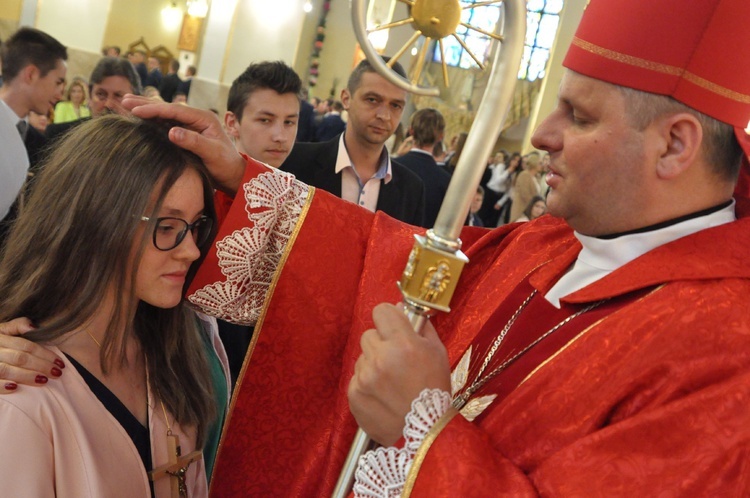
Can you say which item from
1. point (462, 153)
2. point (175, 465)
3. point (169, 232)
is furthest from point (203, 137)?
point (462, 153)

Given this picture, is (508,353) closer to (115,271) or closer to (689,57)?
(689,57)

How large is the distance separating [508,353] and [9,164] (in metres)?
2.38

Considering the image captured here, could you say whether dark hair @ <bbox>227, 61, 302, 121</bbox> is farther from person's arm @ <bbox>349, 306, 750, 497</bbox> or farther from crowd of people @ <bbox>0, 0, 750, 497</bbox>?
person's arm @ <bbox>349, 306, 750, 497</bbox>

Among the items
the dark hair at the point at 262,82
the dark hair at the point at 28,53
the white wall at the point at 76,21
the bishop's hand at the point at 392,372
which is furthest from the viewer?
the white wall at the point at 76,21

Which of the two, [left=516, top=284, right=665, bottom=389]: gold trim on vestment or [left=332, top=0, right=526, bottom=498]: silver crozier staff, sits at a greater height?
[left=332, top=0, right=526, bottom=498]: silver crozier staff

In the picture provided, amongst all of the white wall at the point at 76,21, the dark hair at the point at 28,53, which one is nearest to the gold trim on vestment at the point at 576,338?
the dark hair at the point at 28,53

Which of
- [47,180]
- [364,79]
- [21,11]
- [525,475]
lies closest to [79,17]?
[21,11]

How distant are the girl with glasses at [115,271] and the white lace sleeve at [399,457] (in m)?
0.60

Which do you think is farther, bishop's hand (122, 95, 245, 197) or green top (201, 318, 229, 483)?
green top (201, 318, 229, 483)

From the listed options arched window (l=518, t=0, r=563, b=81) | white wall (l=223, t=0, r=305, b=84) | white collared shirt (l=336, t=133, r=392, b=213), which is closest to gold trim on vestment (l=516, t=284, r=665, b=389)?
white collared shirt (l=336, t=133, r=392, b=213)

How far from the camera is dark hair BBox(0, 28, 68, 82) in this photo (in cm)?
416

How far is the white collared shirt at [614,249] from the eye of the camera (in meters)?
1.52

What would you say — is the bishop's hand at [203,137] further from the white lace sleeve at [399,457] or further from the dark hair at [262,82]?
the dark hair at [262,82]

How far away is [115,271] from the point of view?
1.77 metres
